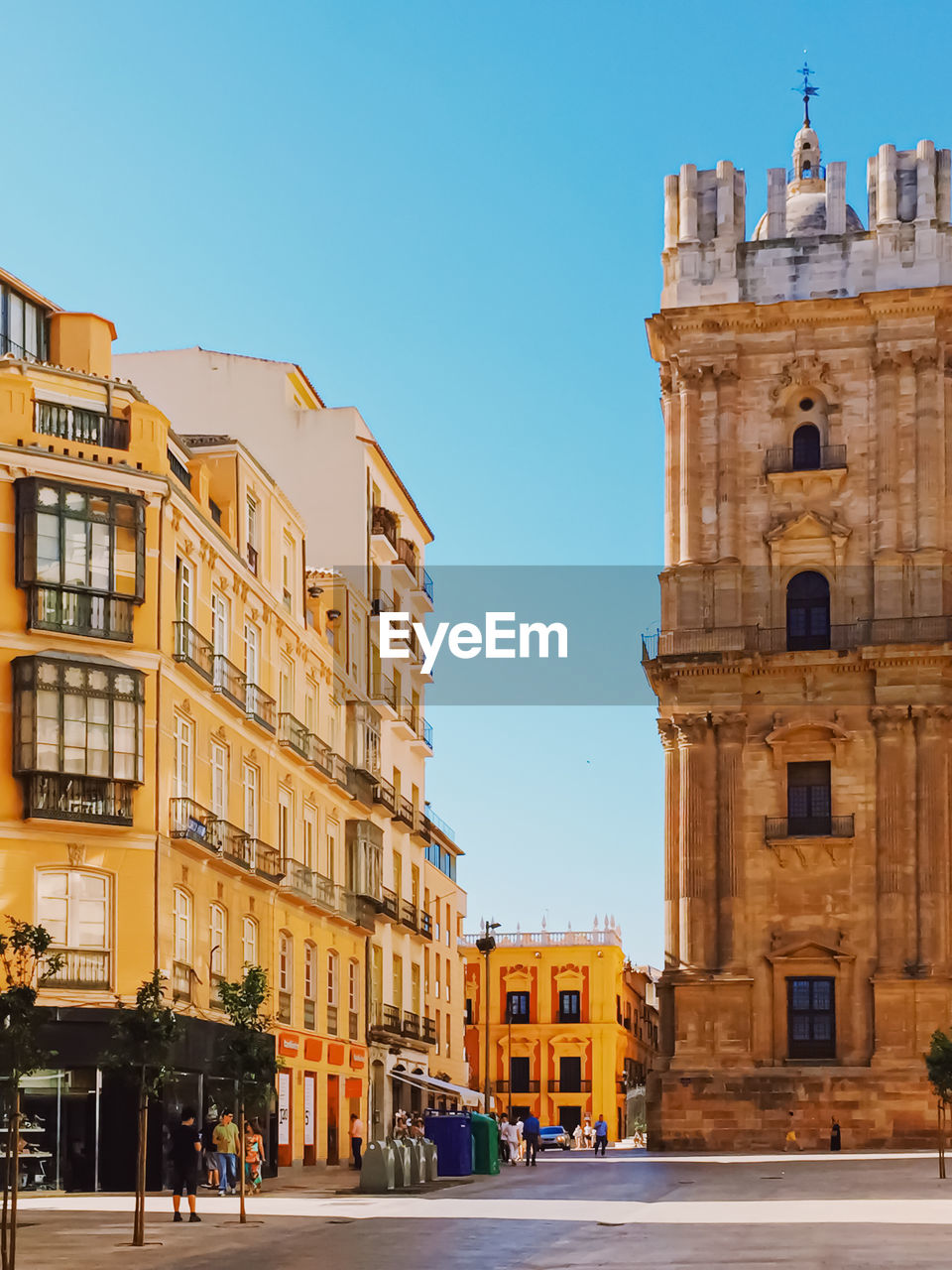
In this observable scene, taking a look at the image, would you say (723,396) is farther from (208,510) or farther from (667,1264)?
(667,1264)

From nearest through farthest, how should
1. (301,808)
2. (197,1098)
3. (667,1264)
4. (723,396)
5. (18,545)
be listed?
(667,1264)
(18,545)
(197,1098)
(301,808)
(723,396)

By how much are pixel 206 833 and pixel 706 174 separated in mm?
32981

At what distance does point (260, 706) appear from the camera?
42344 millimetres

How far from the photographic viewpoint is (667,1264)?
18516mm

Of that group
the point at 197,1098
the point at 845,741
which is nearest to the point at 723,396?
the point at 845,741

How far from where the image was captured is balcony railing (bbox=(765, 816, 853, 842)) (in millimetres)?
57656

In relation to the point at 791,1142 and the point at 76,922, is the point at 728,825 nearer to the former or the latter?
the point at 791,1142

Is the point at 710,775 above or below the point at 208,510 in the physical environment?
below

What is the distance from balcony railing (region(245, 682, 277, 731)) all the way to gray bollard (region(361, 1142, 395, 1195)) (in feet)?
35.3

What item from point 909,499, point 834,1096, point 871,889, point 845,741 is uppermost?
point 909,499

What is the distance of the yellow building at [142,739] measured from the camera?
109 ft

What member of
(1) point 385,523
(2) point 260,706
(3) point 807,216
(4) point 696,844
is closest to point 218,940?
(2) point 260,706

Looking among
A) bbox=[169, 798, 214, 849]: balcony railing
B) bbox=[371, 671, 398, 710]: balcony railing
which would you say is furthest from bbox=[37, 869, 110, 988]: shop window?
bbox=[371, 671, 398, 710]: balcony railing

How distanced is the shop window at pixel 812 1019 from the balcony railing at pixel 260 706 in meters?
21.2
